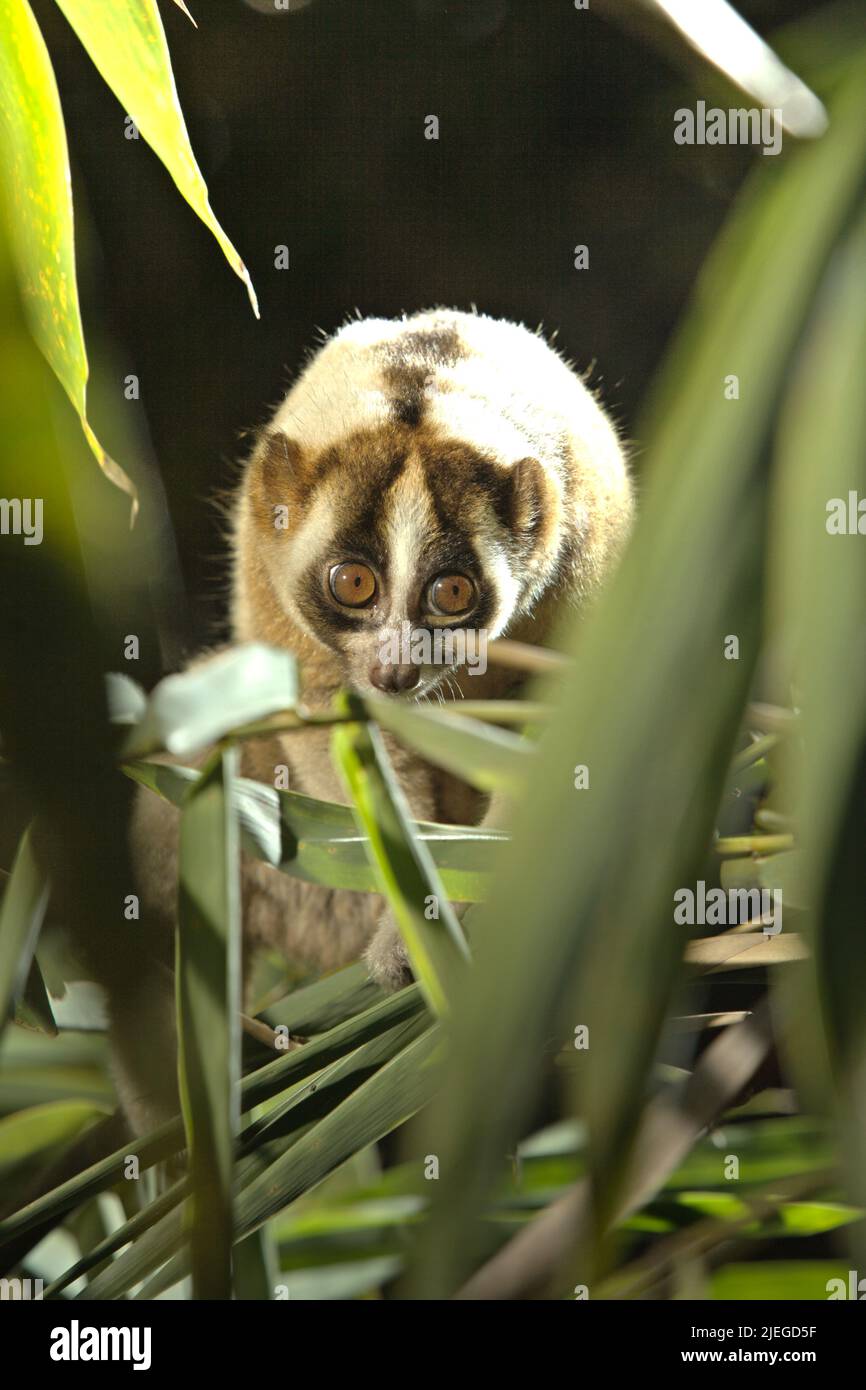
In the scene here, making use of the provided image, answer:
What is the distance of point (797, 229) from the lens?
502 millimetres

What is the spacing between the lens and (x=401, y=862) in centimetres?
85

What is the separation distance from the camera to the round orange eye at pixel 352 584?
53.8 inches

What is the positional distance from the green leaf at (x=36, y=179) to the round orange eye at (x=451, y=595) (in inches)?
19.9

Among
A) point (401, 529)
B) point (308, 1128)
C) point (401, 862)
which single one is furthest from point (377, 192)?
point (308, 1128)

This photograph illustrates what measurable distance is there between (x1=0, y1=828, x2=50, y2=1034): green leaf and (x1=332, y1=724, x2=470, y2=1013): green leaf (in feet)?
0.82

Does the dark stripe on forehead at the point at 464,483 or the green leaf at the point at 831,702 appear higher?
the dark stripe on forehead at the point at 464,483

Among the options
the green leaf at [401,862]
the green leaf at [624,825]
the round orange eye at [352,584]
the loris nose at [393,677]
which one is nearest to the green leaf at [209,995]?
the green leaf at [401,862]

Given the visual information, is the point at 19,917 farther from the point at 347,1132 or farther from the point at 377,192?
the point at 377,192

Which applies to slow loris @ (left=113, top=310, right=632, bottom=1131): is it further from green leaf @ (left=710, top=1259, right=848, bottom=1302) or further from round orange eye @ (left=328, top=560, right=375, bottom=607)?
green leaf @ (left=710, top=1259, right=848, bottom=1302)

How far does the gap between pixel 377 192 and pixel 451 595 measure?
0.56m

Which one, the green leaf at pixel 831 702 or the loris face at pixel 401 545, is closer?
the green leaf at pixel 831 702

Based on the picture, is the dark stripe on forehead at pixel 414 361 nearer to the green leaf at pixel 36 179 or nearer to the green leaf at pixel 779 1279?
the green leaf at pixel 36 179

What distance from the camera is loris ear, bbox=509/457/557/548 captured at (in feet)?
4.72
